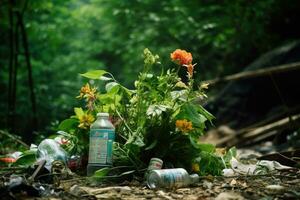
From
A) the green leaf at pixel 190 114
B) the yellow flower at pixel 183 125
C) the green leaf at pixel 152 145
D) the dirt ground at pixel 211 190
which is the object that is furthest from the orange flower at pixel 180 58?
the dirt ground at pixel 211 190

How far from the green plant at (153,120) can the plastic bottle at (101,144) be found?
4.7 inches

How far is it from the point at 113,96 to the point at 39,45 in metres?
8.80

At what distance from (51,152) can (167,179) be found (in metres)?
1.06

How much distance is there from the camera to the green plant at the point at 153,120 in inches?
122

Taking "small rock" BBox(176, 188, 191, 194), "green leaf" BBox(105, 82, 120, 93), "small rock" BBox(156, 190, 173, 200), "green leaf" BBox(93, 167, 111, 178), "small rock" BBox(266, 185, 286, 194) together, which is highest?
"green leaf" BBox(105, 82, 120, 93)

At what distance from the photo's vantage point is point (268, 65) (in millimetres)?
9117

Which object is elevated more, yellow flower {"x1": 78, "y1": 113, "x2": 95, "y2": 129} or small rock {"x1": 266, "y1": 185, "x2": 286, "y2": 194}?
yellow flower {"x1": 78, "y1": 113, "x2": 95, "y2": 129}

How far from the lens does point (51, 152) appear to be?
10.9 feet

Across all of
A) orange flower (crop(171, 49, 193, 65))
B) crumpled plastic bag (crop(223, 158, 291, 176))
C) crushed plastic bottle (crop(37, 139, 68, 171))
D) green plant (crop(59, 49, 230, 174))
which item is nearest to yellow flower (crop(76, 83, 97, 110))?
green plant (crop(59, 49, 230, 174))

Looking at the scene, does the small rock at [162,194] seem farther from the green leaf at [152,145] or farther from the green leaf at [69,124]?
the green leaf at [69,124]

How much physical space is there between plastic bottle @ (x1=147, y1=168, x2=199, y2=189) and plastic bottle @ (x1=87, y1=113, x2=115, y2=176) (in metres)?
0.37

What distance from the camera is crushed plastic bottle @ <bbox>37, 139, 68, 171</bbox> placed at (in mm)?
3268

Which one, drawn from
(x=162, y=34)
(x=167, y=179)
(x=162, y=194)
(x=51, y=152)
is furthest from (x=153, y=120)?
(x=162, y=34)

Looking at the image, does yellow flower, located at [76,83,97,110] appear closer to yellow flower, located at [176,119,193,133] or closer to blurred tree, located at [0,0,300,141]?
yellow flower, located at [176,119,193,133]
